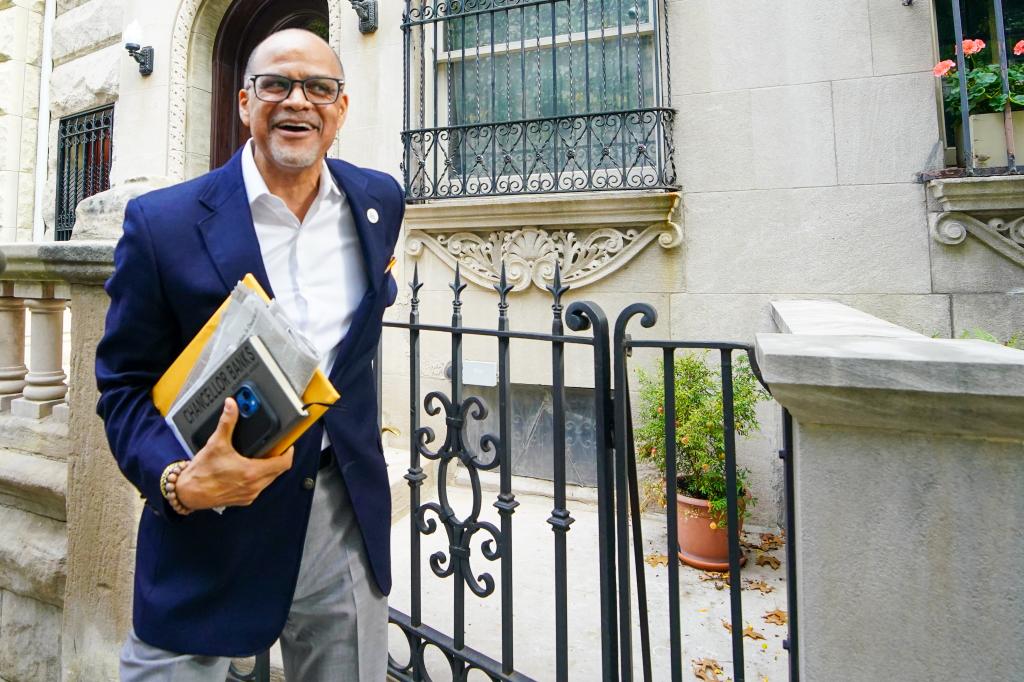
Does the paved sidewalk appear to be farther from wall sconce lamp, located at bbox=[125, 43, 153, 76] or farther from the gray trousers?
wall sconce lamp, located at bbox=[125, 43, 153, 76]

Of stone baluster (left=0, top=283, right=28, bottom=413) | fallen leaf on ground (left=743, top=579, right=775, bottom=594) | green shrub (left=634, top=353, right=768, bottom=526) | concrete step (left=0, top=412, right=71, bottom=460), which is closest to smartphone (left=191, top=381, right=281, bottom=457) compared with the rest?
concrete step (left=0, top=412, right=71, bottom=460)

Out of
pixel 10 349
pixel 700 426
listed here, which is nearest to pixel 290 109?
pixel 10 349

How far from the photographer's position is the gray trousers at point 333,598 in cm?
148

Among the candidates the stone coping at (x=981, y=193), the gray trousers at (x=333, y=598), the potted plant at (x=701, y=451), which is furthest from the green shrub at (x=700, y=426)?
the gray trousers at (x=333, y=598)

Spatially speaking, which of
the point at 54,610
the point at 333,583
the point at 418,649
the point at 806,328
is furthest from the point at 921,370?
the point at 54,610

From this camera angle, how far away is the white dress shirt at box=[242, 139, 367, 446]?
4.63 feet

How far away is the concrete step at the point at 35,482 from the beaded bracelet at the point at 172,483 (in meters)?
1.71

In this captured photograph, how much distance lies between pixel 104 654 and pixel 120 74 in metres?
6.97

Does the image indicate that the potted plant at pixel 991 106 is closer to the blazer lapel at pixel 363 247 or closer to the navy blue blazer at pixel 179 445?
the blazer lapel at pixel 363 247

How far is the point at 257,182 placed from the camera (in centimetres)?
142

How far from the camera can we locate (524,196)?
4.75m

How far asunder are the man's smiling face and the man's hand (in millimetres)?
698

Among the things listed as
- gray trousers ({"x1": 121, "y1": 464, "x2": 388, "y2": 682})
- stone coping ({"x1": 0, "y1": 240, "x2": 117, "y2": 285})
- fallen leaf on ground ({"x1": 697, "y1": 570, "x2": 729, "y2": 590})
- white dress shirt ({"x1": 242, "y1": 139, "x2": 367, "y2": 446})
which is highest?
stone coping ({"x1": 0, "y1": 240, "x2": 117, "y2": 285})

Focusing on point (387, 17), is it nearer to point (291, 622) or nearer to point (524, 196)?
point (524, 196)
